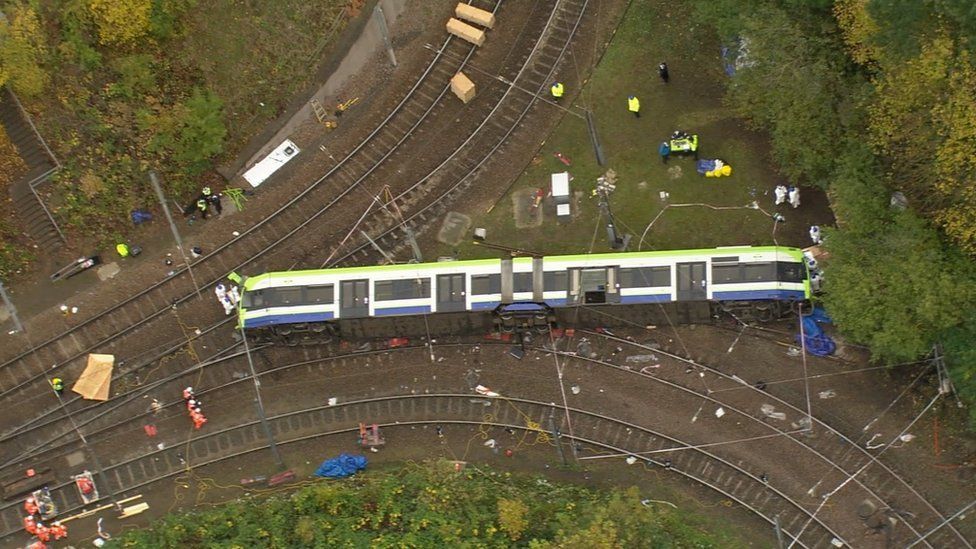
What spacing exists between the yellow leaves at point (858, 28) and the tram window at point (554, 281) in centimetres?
1594

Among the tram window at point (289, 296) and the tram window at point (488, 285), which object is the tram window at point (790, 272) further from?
the tram window at point (289, 296)

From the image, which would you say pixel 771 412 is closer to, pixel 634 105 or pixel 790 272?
pixel 790 272

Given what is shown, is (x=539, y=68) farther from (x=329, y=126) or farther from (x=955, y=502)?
(x=955, y=502)

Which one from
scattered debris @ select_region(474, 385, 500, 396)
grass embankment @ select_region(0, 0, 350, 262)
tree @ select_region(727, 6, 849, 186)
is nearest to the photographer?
tree @ select_region(727, 6, 849, 186)

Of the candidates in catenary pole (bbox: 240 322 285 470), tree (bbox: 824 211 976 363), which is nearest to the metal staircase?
catenary pole (bbox: 240 322 285 470)

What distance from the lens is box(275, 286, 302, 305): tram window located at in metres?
50.7

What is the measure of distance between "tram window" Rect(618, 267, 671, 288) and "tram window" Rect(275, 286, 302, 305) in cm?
1497

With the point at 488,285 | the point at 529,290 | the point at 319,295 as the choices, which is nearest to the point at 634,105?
the point at 529,290

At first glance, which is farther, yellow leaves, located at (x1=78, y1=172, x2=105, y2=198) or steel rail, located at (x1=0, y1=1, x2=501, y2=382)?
yellow leaves, located at (x1=78, y1=172, x2=105, y2=198)

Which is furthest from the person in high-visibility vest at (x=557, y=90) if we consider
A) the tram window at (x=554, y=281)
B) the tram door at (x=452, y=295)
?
the tram door at (x=452, y=295)

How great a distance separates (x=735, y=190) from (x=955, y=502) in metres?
17.3

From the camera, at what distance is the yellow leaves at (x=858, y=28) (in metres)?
45.6

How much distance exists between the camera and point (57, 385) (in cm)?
5234

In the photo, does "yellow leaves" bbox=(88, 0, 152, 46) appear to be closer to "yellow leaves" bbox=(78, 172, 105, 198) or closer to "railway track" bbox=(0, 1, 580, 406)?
"yellow leaves" bbox=(78, 172, 105, 198)
